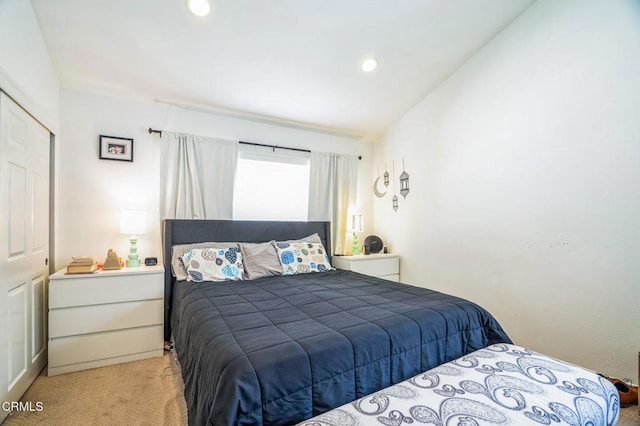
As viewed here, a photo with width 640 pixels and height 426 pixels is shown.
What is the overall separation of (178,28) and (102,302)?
223 cm

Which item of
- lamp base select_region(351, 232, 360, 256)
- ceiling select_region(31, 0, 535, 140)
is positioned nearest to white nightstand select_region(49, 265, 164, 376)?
ceiling select_region(31, 0, 535, 140)

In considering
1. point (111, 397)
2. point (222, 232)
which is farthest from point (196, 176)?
point (111, 397)

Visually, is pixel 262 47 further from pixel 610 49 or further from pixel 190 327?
pixel 610 49

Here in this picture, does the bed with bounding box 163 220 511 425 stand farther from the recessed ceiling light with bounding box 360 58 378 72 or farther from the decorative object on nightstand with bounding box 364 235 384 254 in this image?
the recessed ceiling light with bounding box 360 58 378 72

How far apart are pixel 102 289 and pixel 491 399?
2717mm

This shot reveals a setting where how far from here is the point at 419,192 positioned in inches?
139

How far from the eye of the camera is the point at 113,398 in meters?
1.90

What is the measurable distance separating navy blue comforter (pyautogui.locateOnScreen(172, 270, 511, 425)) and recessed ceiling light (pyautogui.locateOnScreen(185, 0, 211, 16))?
79.3 inches

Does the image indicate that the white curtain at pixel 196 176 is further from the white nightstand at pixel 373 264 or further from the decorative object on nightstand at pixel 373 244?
the decorative object on nightstand at pixel 373 244

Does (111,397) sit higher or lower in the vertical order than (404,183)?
lower

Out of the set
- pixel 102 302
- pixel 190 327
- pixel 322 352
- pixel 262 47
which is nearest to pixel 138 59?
pixel 262 47

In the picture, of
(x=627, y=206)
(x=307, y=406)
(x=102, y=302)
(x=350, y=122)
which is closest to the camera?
(x=307, y=406)

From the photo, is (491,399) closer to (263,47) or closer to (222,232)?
(222,232)

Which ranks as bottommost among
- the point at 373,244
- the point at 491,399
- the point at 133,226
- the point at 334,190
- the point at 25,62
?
the point at 491,399
